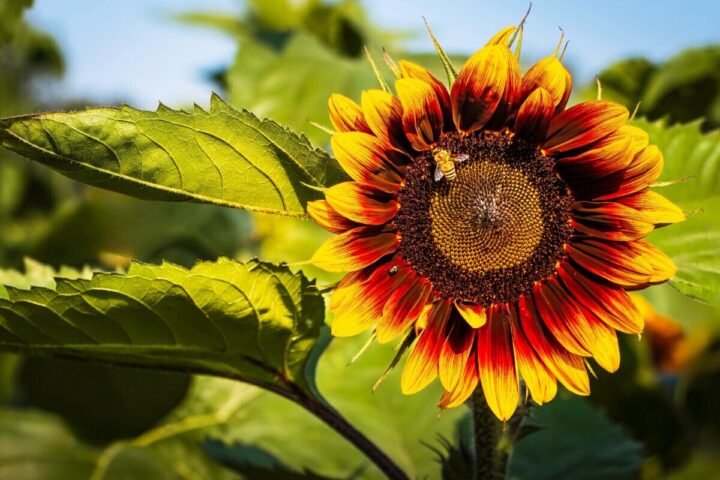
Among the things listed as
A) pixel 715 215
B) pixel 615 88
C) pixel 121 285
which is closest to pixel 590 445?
pixel 715 215

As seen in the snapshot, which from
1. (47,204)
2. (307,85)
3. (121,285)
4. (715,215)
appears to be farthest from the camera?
(47,204)

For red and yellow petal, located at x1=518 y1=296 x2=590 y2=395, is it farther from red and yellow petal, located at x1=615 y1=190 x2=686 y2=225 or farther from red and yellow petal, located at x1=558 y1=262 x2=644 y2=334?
red and yellow petal, located at x1=615 y1=190 x2=686 y2=225

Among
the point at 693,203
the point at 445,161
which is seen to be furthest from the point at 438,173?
the point at 693,203

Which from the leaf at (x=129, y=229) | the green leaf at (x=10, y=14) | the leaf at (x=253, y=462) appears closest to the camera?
the leaf at (x=253, y=462)

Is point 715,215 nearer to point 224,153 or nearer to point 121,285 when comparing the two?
point 224,153

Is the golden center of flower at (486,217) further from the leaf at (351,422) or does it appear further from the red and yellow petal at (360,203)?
the leaf at (351,422)

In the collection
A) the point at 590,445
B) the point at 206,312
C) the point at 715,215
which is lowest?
the point at 590,445

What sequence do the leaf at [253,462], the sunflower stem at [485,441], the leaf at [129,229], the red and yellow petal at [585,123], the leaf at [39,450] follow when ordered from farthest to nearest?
1. the leaf at [129,229]
2. the leaf at [39,450]
3. the leaf at [253,462]
4. the sunflower stem at [485,441]
5. the red and yellow petal at [585,123]

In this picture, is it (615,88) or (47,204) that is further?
(47,204)

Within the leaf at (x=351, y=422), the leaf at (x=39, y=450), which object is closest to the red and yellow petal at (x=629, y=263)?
the leaf at (x=351, y=422)
